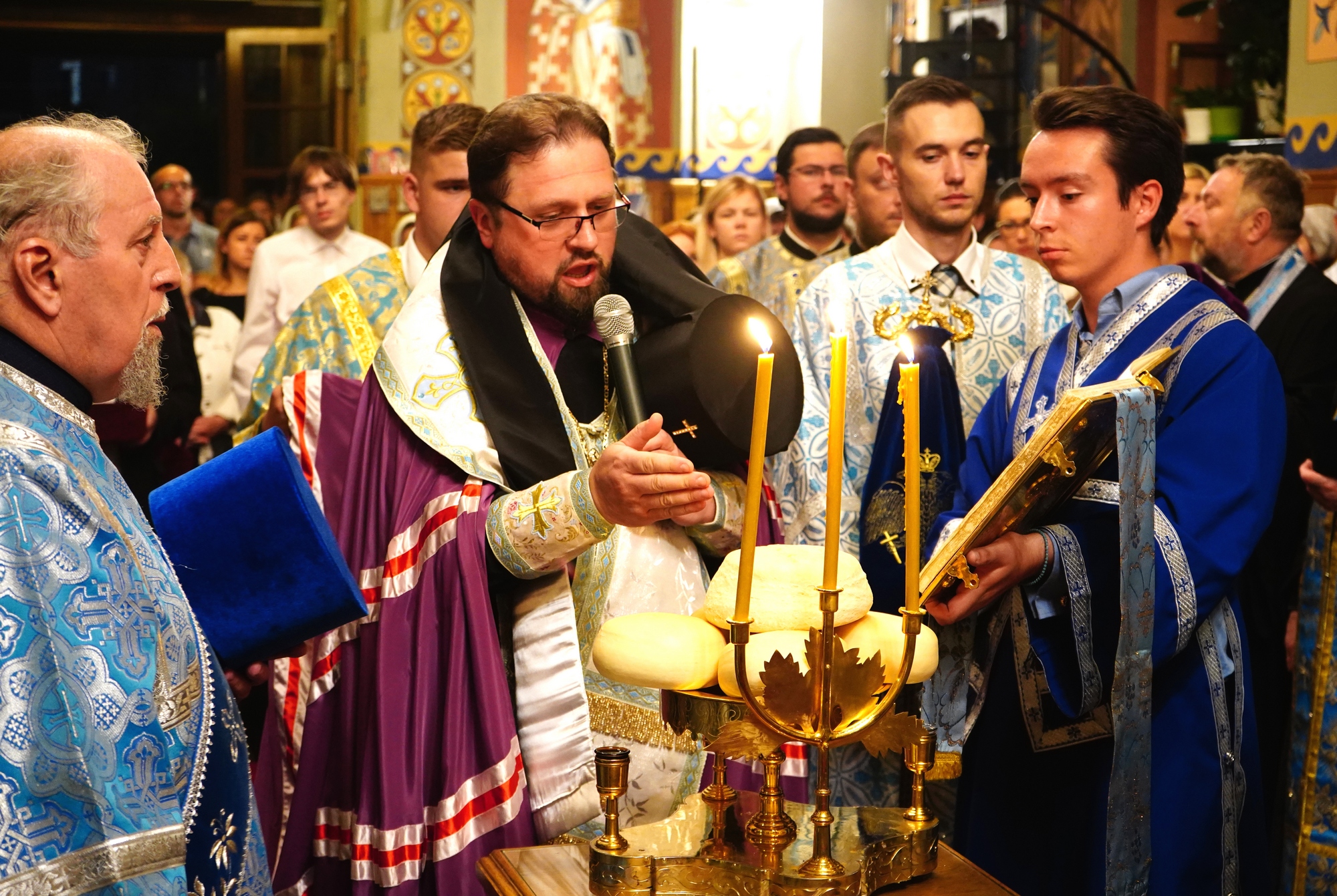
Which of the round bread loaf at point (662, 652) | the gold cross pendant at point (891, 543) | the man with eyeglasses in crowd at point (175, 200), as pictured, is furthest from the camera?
the man with eyeglasses in crowd at point (175, 200)

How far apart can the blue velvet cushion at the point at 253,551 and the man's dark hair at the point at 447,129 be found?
2186 millimetres

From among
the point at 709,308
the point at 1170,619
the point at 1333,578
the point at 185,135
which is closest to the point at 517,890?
the point at 709,308

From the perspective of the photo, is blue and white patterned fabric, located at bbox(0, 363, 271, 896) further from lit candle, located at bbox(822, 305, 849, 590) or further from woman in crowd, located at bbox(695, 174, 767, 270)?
woman in crowd, located at bbox(695, 174, 767, 270)

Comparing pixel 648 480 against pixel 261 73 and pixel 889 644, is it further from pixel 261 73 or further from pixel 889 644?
pixel 261 73

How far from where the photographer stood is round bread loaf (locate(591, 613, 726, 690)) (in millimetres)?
1517

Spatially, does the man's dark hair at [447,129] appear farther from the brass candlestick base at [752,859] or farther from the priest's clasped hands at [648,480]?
the brass candlestick base at [752,859]

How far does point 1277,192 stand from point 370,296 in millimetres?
3140

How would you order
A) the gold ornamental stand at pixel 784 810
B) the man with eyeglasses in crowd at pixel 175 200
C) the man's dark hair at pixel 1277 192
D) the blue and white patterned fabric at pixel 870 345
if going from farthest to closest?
the man with eyeglasses in crowd at pixel 175 200, the man's dark hair at pixel 1277 192, the blue and white patterned fabric at pixel 870 345, the gold ornamental stand at pixel 784 810

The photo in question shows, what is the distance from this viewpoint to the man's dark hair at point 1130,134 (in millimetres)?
2502

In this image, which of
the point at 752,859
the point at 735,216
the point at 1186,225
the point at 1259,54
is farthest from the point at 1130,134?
the point at 1259,54

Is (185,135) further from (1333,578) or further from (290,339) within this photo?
(1333,578)

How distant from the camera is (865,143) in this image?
5188mm

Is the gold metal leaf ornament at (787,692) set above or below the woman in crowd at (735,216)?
below

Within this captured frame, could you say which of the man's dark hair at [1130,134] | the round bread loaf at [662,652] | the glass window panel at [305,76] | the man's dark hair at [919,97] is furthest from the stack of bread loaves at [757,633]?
the glass window panel at [305,76]
